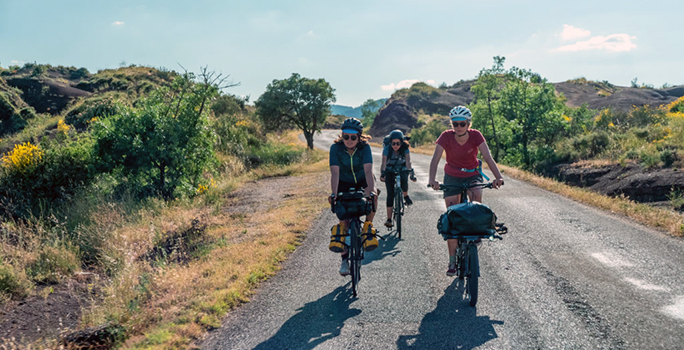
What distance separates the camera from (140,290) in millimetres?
5746

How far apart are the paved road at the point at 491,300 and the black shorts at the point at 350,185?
4.49 ft

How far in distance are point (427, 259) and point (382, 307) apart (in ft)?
6.66

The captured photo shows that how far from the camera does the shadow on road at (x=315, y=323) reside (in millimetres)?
4227

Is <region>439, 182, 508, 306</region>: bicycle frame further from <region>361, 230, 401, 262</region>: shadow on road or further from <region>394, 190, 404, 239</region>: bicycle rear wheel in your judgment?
<region>394, 190, 404, 239</region>: bicycle rear wheel

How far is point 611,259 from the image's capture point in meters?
6.52

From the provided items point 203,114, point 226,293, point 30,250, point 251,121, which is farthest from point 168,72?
point 226,293

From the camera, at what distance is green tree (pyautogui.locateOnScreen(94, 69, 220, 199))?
11852 mm

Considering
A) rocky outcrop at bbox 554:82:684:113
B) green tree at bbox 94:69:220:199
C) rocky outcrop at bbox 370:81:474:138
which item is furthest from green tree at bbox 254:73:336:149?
rocky outcrop at bbox 370:81:474:138

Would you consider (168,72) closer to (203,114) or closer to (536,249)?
(203,114)

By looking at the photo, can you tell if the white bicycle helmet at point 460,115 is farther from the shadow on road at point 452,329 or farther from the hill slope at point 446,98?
the hill slope at point 446,98

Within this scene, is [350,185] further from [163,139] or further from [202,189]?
[202,189]

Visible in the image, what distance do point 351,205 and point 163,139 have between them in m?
8.77

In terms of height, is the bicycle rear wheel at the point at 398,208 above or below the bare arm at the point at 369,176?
below

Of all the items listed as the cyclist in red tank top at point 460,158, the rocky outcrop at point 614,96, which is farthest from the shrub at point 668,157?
the rocky outcrop at point 614,96
